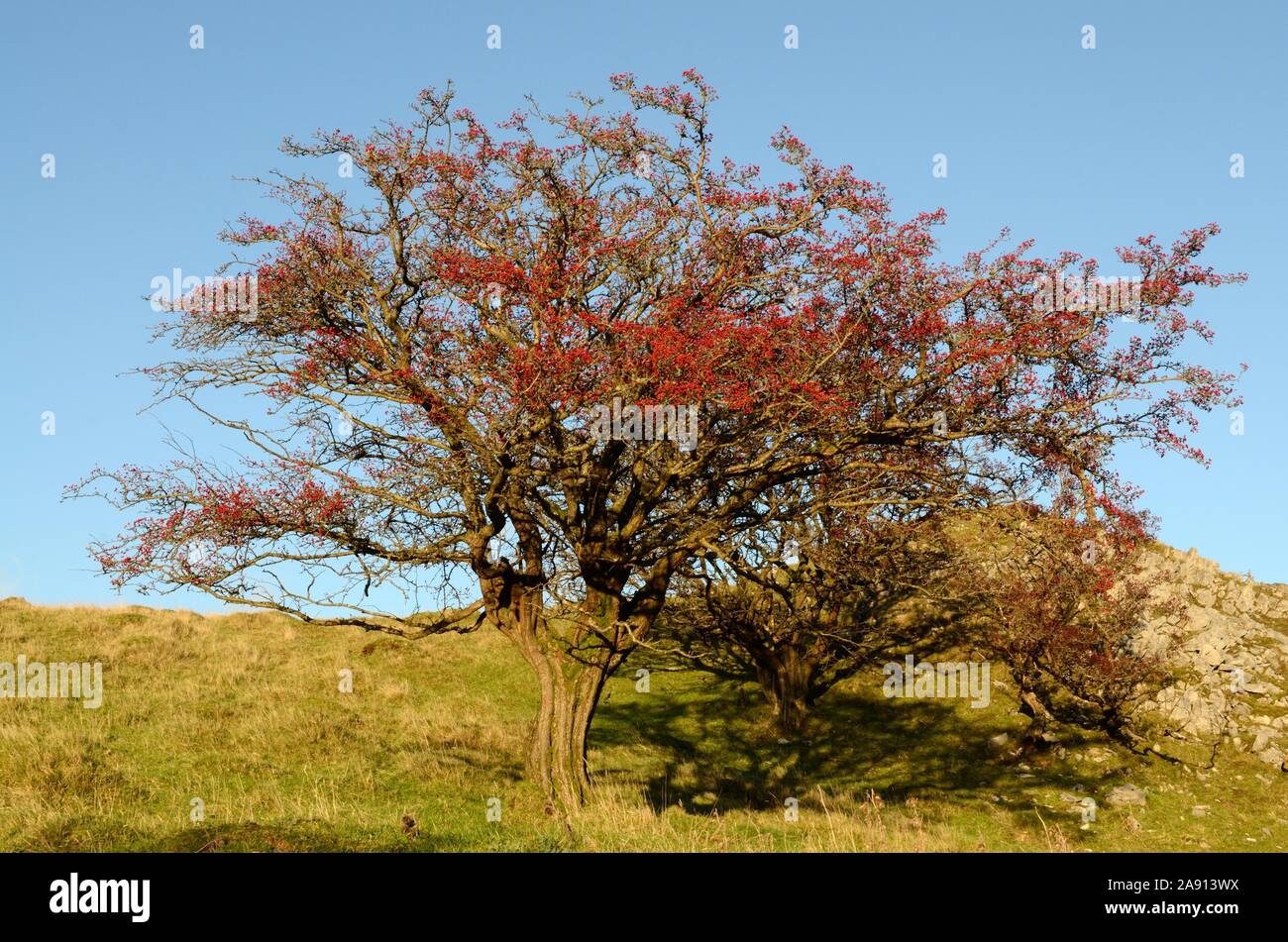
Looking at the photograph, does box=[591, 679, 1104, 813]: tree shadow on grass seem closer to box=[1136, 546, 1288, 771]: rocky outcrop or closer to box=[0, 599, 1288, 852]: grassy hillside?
box=[0, 599, 1288, 852]: grassy hillside

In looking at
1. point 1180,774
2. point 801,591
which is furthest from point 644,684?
point 1180,774

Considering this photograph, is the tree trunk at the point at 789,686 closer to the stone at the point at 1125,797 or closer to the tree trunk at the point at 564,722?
the stone at the point at 1125,797

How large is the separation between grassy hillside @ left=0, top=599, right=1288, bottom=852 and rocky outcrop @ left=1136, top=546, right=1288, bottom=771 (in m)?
1.37

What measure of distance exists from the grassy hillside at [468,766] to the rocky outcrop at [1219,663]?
4.49ft

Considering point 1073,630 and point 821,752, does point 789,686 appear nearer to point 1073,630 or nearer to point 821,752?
point 821,752

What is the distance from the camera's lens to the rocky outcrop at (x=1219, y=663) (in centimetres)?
2665

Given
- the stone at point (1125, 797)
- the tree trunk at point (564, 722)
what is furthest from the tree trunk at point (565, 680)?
the stone at point (1125, 797)

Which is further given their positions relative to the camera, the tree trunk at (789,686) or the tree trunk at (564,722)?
the tree trunk at (789,686)

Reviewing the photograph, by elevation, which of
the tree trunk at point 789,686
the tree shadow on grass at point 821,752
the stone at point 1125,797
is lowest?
the stone at point 1125,797

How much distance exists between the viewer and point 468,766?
22203mm

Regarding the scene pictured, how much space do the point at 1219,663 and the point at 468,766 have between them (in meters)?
21.4
